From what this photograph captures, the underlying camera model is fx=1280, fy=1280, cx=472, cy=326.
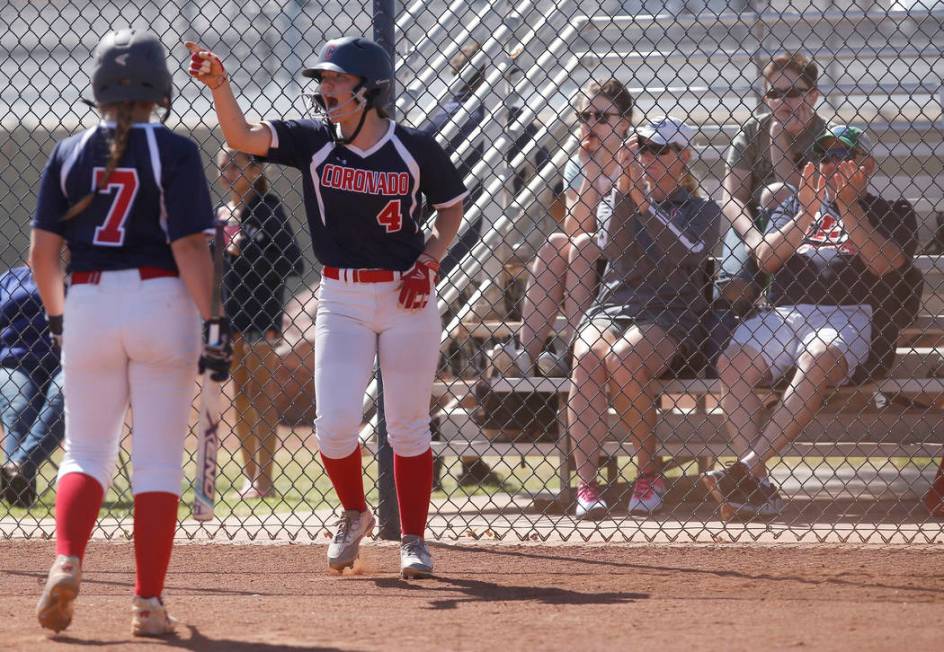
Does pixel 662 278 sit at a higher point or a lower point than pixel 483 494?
higher

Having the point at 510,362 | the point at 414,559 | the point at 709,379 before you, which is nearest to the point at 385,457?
the point at 414,559

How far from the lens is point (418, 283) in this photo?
14.9 ft

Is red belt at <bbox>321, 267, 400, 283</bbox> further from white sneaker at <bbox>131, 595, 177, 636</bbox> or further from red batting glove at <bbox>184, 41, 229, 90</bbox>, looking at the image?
white sneaker at <bbox>131, 595, 177, 636</bbox>

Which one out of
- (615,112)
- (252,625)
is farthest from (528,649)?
(615,112)

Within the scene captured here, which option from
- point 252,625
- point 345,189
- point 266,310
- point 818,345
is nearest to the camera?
point 252,625

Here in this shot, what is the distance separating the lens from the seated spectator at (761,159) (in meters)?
6.19

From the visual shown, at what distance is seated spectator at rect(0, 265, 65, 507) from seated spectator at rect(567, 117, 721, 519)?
3.06 meters

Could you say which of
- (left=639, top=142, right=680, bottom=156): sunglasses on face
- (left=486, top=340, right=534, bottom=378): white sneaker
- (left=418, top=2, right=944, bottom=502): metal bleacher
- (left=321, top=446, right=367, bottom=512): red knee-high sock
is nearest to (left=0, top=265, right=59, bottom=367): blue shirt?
(left=418, top=2, right=944, bottom=502): metal bleacher

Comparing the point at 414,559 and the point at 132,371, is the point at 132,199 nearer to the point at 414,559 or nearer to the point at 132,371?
the point at 132,371

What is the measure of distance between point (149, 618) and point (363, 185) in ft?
5.53

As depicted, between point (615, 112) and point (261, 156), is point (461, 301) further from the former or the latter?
point (261, 156)

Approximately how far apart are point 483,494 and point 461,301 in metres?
1.10

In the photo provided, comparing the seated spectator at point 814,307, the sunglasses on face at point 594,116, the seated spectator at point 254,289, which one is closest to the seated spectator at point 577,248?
the sunglasses on face at point 594,116

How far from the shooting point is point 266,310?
689cm
